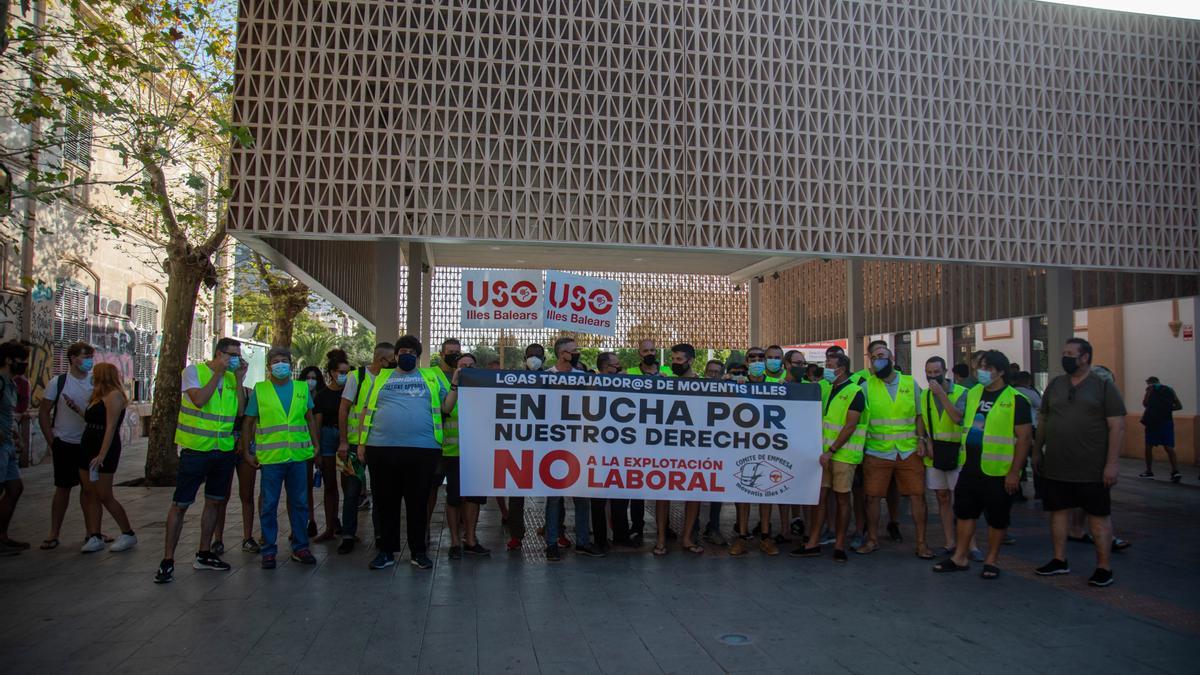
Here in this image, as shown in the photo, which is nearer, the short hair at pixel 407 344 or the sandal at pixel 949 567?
the short hair at pixel 407 344

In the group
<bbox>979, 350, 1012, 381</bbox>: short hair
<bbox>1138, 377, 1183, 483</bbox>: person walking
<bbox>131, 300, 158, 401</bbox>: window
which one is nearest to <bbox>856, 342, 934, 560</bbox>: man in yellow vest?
<bbox>979, 350, 1012, 381</bbox>: short hair

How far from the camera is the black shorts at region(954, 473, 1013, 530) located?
6742 mm

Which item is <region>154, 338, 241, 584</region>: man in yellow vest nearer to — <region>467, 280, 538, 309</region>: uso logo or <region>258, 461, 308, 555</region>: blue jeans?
<region>258, 461, 308, 555</region>: blue jeans

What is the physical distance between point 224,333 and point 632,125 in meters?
21.0

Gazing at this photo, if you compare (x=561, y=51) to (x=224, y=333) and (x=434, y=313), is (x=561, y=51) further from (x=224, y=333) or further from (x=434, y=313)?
(x=224, y=333)

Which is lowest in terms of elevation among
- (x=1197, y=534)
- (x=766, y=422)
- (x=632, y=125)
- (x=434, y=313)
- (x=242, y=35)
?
(x=1197, y=534)

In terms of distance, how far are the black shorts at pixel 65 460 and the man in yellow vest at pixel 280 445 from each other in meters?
1.75

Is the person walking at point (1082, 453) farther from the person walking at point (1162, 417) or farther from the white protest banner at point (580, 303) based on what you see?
the person walking at point (1162, 417)

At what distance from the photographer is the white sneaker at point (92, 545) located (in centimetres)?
748

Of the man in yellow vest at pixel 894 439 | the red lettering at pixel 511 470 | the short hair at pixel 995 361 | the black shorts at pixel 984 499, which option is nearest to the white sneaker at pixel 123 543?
the red lettering at pixel 511 470

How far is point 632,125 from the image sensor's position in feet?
40.1

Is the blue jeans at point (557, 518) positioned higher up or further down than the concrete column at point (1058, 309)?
further down

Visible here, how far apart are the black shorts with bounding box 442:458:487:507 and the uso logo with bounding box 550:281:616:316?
3.54 meters

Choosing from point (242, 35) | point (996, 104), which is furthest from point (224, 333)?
point (996, 104)
